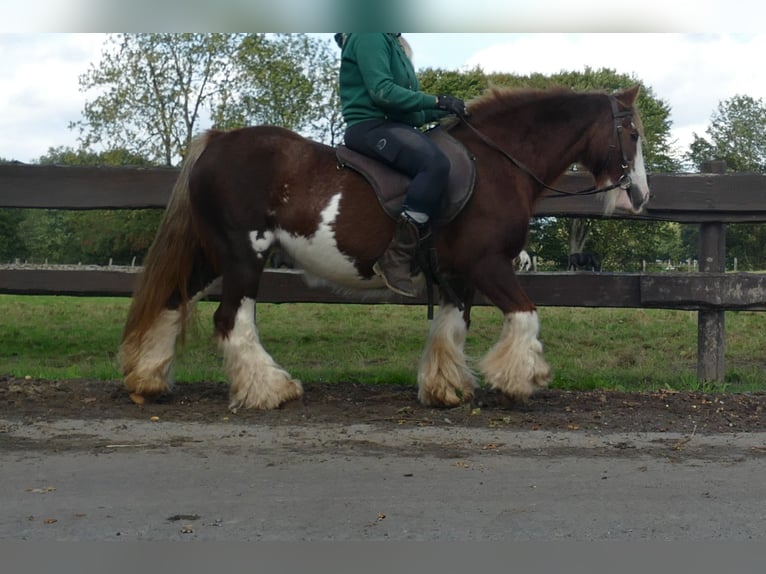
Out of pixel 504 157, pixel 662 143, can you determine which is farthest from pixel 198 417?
pixel 662 143

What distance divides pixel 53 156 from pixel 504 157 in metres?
39.0

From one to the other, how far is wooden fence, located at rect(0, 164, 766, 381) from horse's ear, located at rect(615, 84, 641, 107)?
1241 millimetres

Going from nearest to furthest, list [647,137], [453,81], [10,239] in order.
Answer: [647,137] → [10,239] → [453,81]

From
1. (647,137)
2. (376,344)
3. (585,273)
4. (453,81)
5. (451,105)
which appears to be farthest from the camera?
(453,81)

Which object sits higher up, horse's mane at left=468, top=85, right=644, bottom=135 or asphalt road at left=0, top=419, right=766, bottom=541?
horse's mane at left=468, top=85, right=644, bottom=135

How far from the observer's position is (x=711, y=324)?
8.34 metres

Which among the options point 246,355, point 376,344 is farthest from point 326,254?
point 376,344

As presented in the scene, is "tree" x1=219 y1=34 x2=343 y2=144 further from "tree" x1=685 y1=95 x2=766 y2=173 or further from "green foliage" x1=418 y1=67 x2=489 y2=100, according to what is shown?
"tree" x1=685 y1=95 x2=766 y2=173

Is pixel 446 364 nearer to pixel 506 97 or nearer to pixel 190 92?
pixel 506 97

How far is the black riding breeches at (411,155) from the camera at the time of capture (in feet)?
20.7

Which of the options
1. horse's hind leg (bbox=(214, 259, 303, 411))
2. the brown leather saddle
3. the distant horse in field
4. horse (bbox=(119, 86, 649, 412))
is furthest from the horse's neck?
the distant horse in field

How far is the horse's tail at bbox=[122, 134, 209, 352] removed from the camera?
701 cm

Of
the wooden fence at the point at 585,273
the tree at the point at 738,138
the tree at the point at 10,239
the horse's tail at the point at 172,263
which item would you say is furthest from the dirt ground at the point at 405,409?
the tree at the point at 738,138

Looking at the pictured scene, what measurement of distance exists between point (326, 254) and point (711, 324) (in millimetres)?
3735
